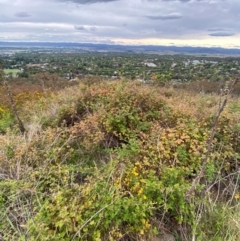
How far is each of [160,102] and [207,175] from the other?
70.6 inches

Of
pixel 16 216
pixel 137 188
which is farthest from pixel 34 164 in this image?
pixel 137 188

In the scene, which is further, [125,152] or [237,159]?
[237,159]

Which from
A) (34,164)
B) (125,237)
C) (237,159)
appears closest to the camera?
(125,237)

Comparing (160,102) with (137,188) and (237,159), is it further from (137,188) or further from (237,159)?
(137,188)

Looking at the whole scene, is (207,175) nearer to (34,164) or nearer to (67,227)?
(67,227)

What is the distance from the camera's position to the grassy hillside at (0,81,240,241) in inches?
94.8

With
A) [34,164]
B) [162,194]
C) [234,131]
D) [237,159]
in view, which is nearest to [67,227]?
[162,194]

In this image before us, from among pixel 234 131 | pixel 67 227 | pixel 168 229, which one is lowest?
pixel 168 229

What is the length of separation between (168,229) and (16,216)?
160 cm

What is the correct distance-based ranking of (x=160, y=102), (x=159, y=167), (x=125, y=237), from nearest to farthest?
(x=125, y=237), (x=159, y=167), (x=160, y=102)

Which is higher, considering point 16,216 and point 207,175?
point 207,175

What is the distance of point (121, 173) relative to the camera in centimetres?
284

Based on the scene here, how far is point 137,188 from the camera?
8.77 feet

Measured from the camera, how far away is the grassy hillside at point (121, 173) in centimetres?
241
